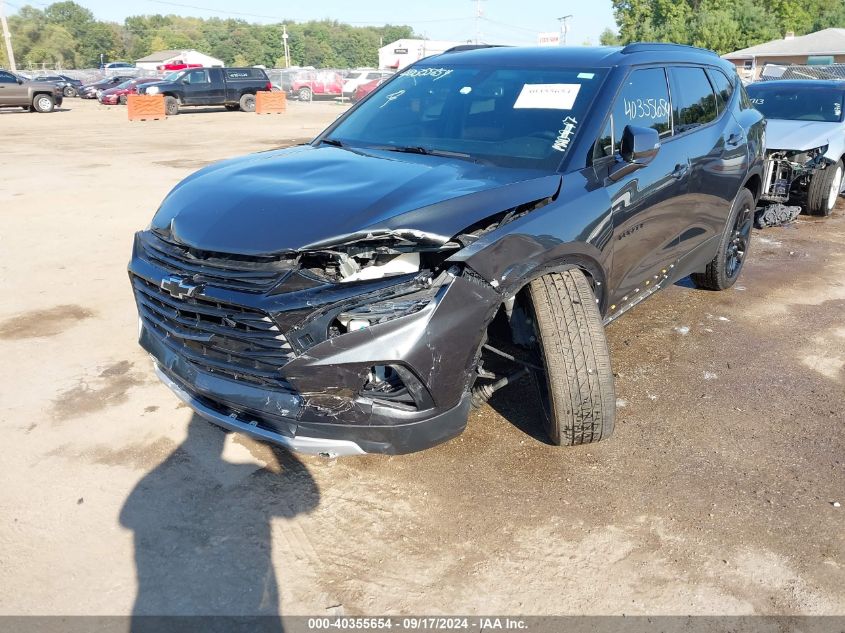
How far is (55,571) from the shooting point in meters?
2.63

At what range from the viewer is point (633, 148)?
3465 millimetres

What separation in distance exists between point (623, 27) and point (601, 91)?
73062 mm

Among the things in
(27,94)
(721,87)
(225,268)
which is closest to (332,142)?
(225,268)

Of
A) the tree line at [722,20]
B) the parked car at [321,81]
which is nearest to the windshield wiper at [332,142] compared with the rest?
the parked car at [321,81]

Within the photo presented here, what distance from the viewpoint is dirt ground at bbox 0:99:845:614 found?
2.56 metres

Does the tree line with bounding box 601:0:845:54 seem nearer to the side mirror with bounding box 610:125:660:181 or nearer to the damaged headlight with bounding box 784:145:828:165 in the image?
the damaged headlight with bounding box 784:145:828:165

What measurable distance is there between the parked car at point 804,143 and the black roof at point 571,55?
4.35m

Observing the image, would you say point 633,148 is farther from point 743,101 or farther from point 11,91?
point 11,91

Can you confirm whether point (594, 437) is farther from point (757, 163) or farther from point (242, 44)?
point (242, 44)

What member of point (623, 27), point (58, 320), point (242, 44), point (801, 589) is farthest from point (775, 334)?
point (242, 44)

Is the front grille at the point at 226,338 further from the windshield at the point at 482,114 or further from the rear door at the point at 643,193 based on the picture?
the rear door at the point at 643,193

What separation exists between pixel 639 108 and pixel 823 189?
6.03m

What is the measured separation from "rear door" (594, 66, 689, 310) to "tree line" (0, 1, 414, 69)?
383 ft

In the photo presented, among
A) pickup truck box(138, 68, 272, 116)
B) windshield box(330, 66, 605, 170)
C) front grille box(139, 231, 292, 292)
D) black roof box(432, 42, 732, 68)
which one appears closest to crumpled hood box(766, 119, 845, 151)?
black roof box(432, 42, 732, 68)
